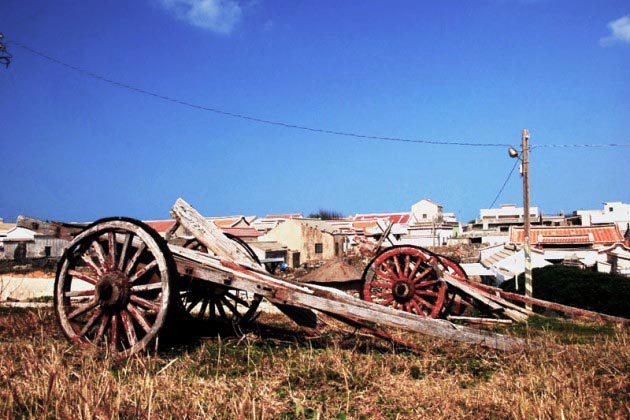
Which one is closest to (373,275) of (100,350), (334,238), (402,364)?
(402,364)

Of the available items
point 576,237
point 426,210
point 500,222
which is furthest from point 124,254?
point 426,210

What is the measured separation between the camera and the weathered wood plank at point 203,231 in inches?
230

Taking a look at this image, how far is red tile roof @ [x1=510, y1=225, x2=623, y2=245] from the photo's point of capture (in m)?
32.1

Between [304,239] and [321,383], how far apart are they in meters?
40.0

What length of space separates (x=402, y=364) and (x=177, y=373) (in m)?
1.94

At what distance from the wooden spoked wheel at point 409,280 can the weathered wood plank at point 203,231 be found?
4.85 m

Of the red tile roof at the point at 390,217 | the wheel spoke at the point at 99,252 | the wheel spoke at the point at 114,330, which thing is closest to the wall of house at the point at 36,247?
the red tile roof at the point at 390,217

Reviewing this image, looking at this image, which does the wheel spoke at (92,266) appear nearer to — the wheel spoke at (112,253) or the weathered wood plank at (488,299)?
the wheel spoke at (112,253)

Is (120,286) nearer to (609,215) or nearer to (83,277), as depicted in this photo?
(83,277)

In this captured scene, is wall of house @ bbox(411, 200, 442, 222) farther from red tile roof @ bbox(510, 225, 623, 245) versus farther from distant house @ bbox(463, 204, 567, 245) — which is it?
red tile roof @ bbox(510, 225, 623, 245)

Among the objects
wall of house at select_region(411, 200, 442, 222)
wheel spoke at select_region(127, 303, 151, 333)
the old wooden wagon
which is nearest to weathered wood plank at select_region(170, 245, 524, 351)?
the old wooden wagon

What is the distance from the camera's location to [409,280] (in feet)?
32.5

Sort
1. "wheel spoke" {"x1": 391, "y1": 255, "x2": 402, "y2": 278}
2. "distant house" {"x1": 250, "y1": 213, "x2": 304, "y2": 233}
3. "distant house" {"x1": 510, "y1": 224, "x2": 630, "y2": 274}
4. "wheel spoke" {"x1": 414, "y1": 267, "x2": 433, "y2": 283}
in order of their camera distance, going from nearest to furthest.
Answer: "wheel spoke" {"x1": 414, "y1": 267, "x2": 433, "y2": 283} < "wheel spoke" {"x1": 391, "y1": 255, "x2": 402, "y2": 278} < "distant house" {"x1": 510, "y1": 224, "x2": 630, "y2": 274} < "distant house" {"x1": 250, "y1": 213, "x2": 304, "y2": 233}

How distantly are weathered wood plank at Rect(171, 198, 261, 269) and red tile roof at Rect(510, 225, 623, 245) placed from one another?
30.1 m
